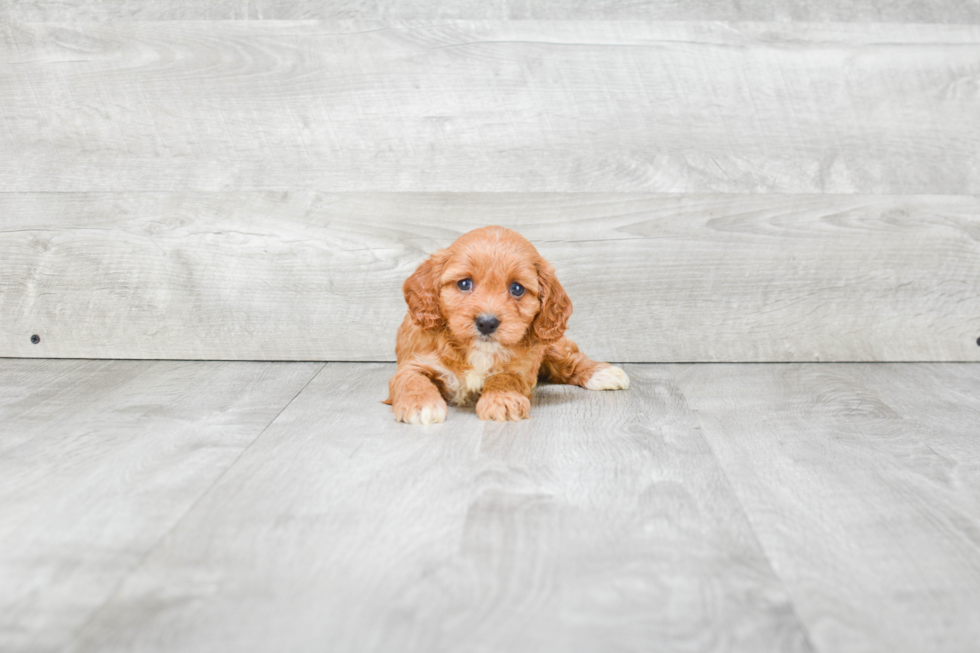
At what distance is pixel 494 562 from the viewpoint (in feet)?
3.70

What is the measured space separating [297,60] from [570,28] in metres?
0.83

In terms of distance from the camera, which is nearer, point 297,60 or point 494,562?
point 494,562

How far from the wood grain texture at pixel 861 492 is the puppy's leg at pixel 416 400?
58cm

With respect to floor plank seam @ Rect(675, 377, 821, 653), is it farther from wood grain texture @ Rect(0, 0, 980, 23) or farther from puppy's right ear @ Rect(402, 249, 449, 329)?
wood grain texture @ Rect(0, 0, 980, 23)

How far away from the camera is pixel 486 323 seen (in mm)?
1756

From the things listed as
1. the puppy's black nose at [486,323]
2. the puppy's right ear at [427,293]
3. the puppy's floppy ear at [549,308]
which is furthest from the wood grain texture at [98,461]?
the puppy's floppy ear at [549,308]

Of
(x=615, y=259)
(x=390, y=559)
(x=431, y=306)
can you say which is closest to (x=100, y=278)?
(x=431, y=306)

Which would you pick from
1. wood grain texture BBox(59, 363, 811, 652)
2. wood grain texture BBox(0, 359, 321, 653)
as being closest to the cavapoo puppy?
wood grain texture BBox(59, 363, 811, 652)

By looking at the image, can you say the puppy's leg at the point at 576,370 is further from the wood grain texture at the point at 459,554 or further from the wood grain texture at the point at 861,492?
the wood grain texture at the point at 459,554

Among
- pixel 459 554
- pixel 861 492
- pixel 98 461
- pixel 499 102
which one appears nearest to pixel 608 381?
pixel 861 492

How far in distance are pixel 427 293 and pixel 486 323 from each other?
0.55ft

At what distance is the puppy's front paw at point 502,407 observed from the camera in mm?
1827

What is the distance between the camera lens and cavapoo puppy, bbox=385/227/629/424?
1.79m

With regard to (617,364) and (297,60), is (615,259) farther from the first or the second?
(297,60)
